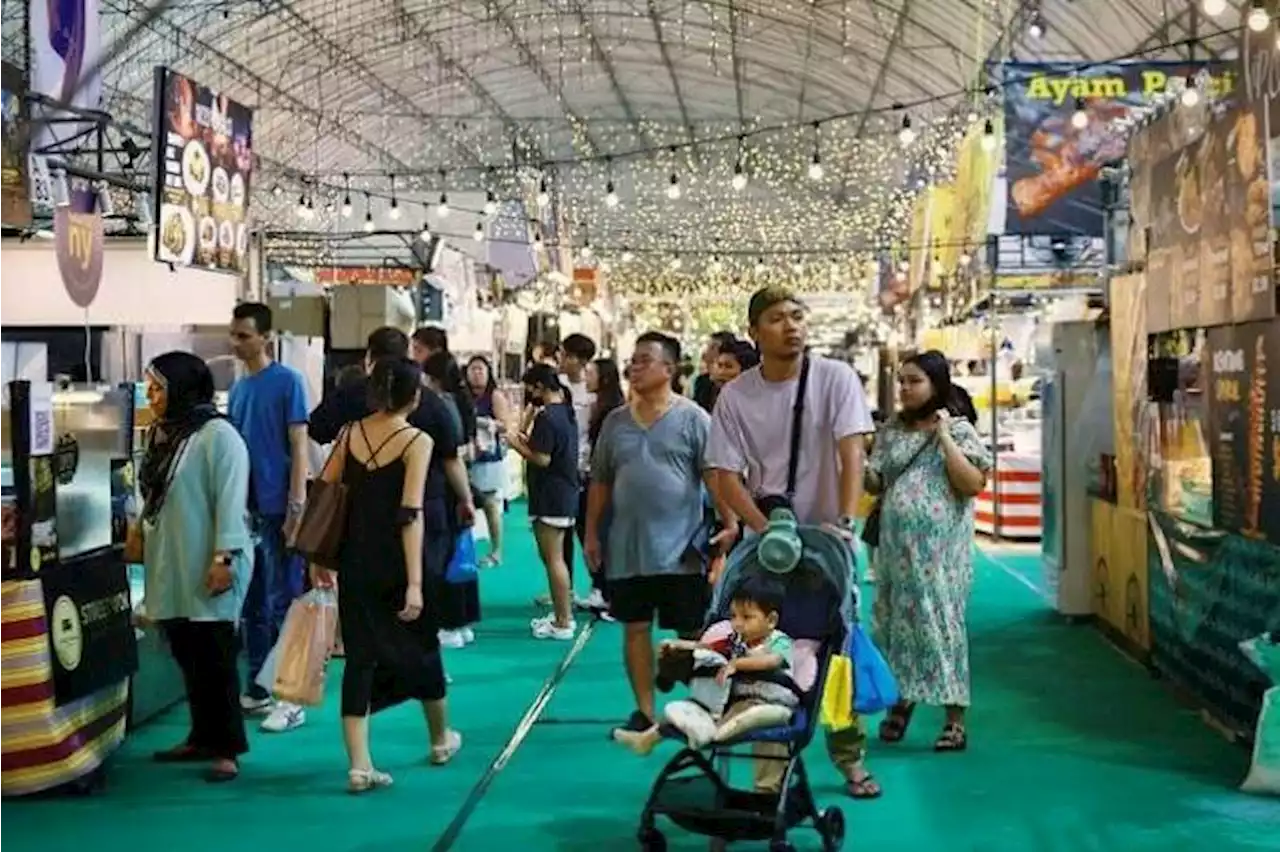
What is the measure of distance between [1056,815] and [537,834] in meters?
1.54

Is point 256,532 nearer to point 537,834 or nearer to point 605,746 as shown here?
point 605,746

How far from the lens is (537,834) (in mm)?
4859

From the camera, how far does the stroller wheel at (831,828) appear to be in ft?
14.8

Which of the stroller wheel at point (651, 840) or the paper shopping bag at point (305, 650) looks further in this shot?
the paper shopping bag at point (305, 650)

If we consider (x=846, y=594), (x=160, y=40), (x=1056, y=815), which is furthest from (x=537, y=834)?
(x=160, y=40)

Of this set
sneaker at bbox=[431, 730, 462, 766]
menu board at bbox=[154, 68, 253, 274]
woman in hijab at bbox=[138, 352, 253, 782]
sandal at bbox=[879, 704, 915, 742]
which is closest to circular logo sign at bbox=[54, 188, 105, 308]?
menu board at bbox=[154, 68, 253, 274]

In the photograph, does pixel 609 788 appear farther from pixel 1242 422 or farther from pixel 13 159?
pixel 13 159

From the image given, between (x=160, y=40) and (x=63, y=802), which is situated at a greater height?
(x=160, y=40)

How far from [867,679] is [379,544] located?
5.08 feet

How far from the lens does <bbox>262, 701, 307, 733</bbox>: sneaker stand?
20.7 feet

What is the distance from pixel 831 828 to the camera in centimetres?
454

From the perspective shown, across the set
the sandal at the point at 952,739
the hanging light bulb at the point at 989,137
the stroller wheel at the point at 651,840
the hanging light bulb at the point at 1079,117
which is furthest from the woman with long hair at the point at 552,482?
the hanging light bulb at the point at 989,137

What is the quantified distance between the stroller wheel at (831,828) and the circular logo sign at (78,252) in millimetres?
5153

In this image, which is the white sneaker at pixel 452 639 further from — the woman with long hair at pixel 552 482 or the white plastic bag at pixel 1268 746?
the white plastic bag at pixel 1268 746
